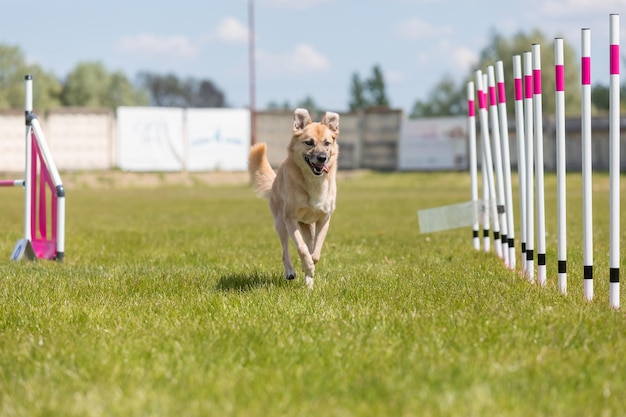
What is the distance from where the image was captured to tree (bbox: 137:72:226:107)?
10369cm

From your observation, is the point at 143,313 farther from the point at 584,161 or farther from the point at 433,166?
the point at 433,166

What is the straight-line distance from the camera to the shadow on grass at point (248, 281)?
6770 mm

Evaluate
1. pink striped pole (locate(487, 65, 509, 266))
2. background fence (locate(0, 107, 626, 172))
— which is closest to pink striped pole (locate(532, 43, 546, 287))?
pink striped pole (locate(487, 65, 509, 266))

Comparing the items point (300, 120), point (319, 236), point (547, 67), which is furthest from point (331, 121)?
point (547, 67)

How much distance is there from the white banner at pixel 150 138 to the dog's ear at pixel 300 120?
38.0 m

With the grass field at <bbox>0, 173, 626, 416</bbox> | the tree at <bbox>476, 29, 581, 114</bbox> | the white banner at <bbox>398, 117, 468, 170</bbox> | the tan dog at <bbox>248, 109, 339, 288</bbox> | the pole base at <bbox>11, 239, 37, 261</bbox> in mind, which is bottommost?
the grass field at <bbox>0, 173, 626, 416</bbox>

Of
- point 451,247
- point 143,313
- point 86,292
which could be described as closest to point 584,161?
point 143,313

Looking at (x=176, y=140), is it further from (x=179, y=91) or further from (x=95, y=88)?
(x=179, y=91)

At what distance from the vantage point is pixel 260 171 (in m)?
8.12

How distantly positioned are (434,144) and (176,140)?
13.8 meters

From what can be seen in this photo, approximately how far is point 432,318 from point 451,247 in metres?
5.20

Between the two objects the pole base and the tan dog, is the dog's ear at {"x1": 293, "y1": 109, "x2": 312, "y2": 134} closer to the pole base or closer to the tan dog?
the tan dog

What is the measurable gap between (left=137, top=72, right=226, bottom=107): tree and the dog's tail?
94947 mm

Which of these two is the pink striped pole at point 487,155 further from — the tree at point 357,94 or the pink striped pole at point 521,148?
the tree at point 357,94
